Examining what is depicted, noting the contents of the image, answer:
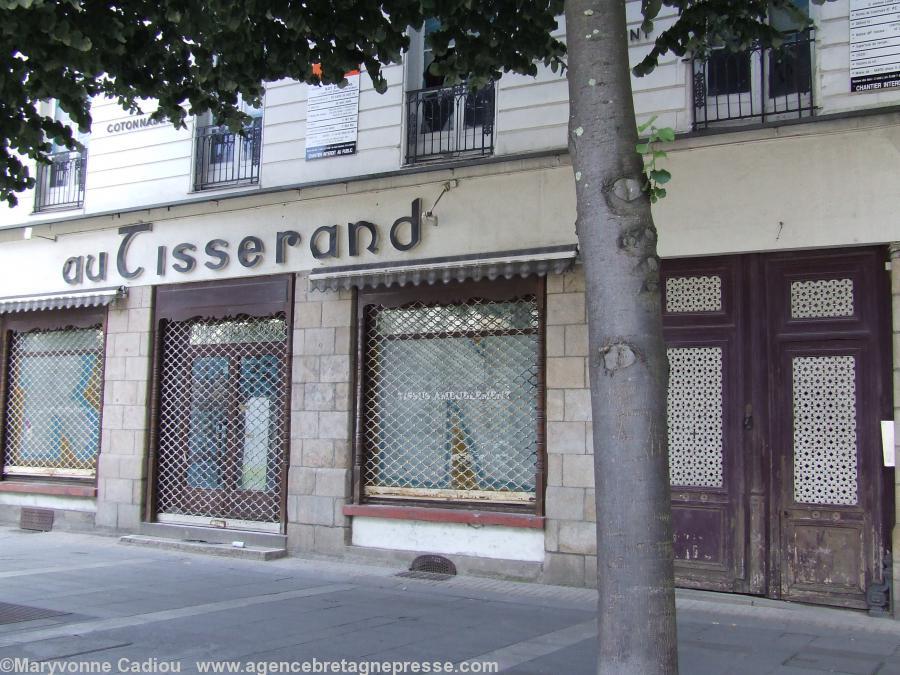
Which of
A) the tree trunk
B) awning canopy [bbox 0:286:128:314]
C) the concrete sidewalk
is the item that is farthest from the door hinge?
awning canopy [bbox 0:286:128:314]

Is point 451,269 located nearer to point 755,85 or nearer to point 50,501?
point 755,85

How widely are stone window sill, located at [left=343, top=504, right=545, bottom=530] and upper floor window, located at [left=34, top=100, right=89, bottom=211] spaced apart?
6.53 metres

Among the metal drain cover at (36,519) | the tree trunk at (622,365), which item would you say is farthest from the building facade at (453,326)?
the tree trunk at (622,365)

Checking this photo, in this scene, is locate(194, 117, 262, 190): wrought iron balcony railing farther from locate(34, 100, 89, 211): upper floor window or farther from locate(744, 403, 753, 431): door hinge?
locate(744, 403, 753, 431): door hinge

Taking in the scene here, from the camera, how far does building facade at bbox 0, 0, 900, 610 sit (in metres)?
7.88

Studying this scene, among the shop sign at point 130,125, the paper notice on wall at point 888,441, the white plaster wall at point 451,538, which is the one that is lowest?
the white plaster wall at point 451,538

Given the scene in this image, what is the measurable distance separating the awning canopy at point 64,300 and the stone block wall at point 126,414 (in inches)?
7.2

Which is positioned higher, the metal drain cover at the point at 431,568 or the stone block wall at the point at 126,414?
the stone block wall at the point at 126,414

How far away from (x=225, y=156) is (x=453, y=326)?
4.15 meters

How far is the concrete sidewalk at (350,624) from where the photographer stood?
5.86 metres

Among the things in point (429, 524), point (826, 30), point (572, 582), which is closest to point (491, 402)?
point (429, 524)

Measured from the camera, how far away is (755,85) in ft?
27.8

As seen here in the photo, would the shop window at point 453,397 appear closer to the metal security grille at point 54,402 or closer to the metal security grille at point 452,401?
the metal security grille at point 452,401

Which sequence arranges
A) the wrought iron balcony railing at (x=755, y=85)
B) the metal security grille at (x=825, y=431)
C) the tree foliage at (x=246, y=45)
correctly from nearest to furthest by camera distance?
the tree foliage at (x=246, y=45) < the metal security grille at (x=825, y=431) < the wrought iron balcony railing at (x=755, y=85)
